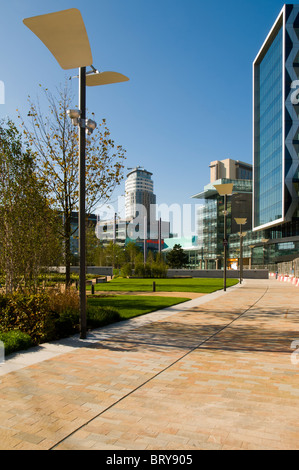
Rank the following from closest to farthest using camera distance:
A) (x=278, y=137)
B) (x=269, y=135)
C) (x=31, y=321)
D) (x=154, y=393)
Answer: (x=154, y=393)
(x=31, y=321)
(x=278, y=137)
(x=269, y=135)

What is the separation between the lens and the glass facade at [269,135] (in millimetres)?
63188

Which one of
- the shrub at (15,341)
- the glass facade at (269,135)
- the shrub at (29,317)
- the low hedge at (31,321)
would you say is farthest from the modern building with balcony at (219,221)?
the shrub at (15,341)

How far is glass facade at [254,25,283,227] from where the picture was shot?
6319 centimetres

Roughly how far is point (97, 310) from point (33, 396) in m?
6.42

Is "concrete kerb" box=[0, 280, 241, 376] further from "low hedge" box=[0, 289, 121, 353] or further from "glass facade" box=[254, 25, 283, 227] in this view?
"glass facade" box=[254, 25, 283, 227]

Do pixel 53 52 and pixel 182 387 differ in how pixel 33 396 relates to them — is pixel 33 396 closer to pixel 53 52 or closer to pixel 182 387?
pixel 182 387

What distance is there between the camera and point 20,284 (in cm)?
1068

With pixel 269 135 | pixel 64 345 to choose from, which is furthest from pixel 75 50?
pixel 269 135

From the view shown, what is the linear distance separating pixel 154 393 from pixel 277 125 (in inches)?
2631

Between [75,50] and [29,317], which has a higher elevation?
[75,50]

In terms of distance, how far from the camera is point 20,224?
34.0ft

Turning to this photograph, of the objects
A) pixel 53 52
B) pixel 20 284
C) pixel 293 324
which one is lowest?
pixel 293 324

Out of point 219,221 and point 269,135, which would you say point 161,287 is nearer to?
point 269,135

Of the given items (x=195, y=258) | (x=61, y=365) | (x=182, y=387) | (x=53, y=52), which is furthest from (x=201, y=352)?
(x=195, y=258)
